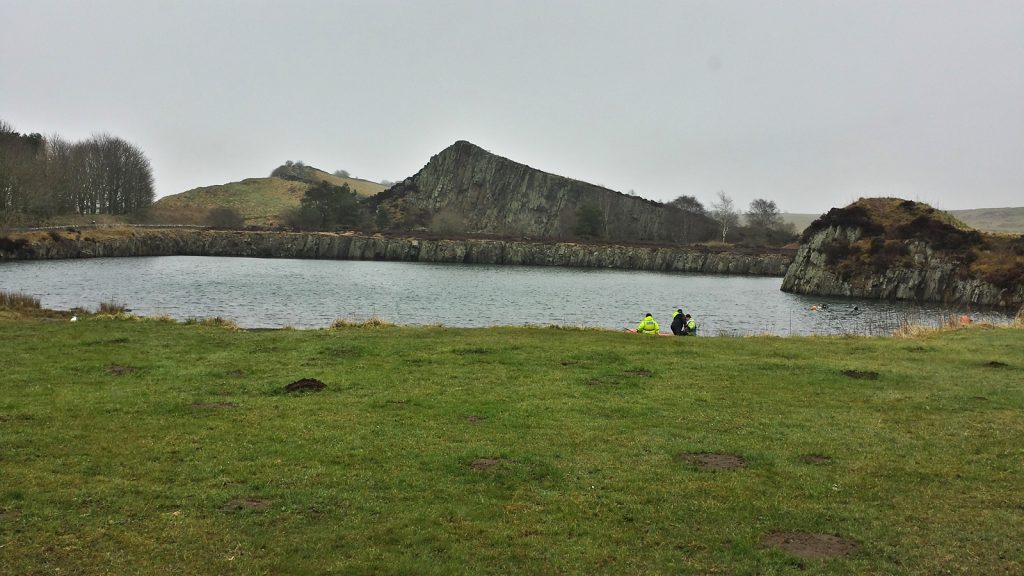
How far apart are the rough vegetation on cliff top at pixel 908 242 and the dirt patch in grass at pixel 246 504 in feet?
234

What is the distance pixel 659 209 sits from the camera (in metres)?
176

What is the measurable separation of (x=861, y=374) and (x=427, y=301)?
35006 millimetres

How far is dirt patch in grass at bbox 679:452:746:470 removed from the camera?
11.1 m

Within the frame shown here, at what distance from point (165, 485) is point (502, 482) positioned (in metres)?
5.02

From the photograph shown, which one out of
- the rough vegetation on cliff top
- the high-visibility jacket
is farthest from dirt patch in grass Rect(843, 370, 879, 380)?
the rough vegetation on cliff top

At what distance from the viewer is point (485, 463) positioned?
36.2ft

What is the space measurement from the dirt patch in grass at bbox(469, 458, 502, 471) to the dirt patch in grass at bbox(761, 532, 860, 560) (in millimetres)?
4280

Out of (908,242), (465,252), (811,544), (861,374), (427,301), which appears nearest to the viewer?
(811,544)

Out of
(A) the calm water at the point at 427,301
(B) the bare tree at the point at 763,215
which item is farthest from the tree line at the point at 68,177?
(B) the bare tree at the point at 763,215

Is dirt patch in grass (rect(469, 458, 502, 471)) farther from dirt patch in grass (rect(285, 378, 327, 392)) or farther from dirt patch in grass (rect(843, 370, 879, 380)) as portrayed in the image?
dirt patch in grass (rect(843, 370, 879, 380))

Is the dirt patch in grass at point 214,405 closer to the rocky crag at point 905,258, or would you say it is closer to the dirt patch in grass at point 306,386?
the dirt patch in grass at point 306,386

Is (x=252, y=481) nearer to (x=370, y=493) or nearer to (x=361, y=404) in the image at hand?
(x=370, y=493)

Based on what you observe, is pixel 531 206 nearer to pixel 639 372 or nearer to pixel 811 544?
pixel 639 372

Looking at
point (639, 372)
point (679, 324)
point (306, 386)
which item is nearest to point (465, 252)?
point (679, 324)
